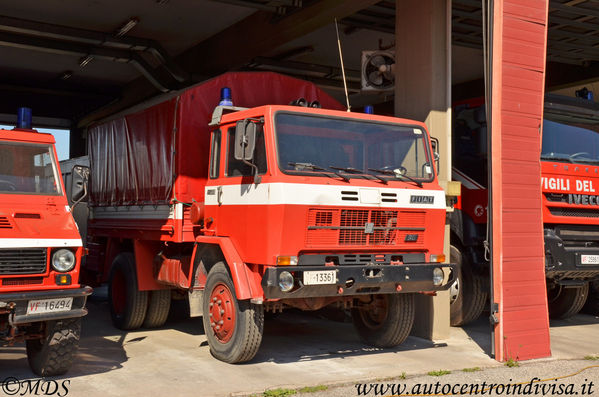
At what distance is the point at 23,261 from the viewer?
6.30 m

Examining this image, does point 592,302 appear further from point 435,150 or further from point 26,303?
point 26,303

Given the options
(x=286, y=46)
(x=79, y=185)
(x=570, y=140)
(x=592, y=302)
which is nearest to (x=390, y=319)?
(x=79, y=185)

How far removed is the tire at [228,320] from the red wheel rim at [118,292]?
245 cm

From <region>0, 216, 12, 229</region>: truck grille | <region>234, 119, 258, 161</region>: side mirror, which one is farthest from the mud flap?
<region>0, 216, 12, 229</region>: truck grille

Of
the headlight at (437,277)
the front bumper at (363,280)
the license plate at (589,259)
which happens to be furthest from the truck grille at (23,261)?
the license plate at (589,259)

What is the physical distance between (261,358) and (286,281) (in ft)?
4.57

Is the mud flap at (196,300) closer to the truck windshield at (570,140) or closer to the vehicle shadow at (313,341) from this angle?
the vehicle shadow at (313,341)

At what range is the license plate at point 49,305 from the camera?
6.15m

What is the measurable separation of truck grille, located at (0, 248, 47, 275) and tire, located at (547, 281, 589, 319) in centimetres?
823

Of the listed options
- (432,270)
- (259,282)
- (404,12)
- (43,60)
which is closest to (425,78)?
(404,12)

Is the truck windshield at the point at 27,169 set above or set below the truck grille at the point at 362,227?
above

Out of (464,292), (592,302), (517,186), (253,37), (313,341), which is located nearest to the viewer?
(517,186)

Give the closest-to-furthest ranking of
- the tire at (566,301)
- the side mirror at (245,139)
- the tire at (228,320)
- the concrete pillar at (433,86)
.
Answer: the side mirror at (245,139) < the tire at (228,320) < the concrete pillar at (433,86) < the tire at (566,301)

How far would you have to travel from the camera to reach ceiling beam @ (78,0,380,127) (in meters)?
10.8
